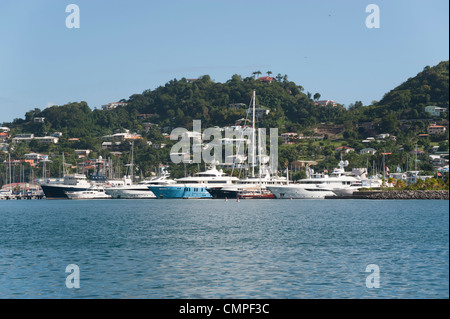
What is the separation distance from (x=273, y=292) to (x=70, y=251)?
16258mm

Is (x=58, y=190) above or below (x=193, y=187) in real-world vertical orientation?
below

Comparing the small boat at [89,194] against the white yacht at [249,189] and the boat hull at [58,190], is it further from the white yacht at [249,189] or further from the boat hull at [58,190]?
the white yacht at [249,189]

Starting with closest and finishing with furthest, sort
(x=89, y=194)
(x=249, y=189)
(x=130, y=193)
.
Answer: (x=249, y=189)
(x=130, y=193)
(x=89, y=194)

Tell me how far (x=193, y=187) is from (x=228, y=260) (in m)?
95.0

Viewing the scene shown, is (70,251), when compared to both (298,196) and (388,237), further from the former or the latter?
(298,196)

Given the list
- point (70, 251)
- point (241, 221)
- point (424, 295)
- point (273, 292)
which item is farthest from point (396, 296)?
point (241, 221)

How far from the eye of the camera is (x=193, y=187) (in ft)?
408

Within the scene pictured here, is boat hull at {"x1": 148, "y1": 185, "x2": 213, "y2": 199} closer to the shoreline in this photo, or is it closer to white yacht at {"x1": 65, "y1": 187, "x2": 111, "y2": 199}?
white yacht at {"x1": 65, "y1": 187, "x2": 111, "y2": 199}

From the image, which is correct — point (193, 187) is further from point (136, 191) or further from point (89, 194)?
point (89, 194)

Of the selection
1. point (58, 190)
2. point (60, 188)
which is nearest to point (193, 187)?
point (60, 188)

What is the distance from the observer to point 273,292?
22.1 m

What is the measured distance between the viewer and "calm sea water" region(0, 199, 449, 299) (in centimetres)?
2262

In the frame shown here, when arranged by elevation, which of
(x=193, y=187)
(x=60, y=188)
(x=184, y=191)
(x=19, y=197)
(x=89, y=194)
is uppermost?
(x=193, y=187)

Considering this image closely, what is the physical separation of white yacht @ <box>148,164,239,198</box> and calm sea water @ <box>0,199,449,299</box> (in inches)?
2851
